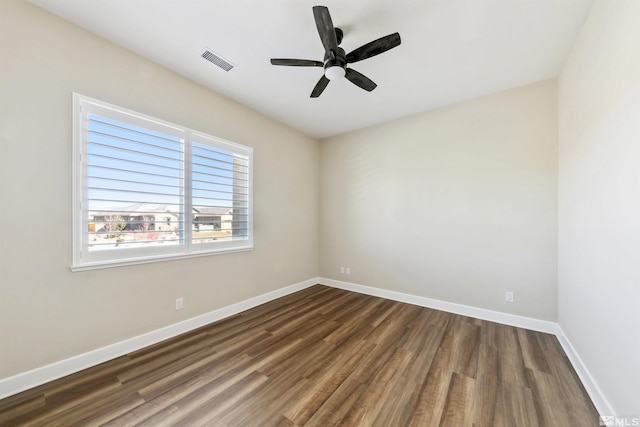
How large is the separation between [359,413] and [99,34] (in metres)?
3.71

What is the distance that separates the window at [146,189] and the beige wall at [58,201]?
9 centimetres

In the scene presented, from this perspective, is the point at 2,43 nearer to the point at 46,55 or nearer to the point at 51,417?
the point at 46,55

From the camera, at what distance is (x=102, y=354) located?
206 centimetres

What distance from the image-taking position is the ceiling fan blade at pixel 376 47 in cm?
171

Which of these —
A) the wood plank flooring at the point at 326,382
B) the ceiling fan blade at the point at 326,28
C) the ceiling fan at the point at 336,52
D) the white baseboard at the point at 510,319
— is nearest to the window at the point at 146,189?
the wood plank flooring at the point at 326,382

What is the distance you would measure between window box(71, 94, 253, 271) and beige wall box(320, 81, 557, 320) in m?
2.13

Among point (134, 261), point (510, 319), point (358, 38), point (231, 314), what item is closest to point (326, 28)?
point (358, 38)

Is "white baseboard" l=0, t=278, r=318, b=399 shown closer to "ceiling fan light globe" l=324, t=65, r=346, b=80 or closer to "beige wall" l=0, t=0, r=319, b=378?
"beige wall" l=0, t=0, r=319, b=378

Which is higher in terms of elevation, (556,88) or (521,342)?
(556,88)

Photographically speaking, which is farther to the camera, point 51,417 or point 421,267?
point 421,267

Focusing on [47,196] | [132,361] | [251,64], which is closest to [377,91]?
[251,64]

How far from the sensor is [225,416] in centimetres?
153

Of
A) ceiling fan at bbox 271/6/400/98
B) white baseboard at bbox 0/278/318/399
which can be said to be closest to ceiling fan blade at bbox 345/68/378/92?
ceiling fan at bbox 271/6/400/98

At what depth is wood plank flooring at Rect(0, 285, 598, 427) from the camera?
1.52m
